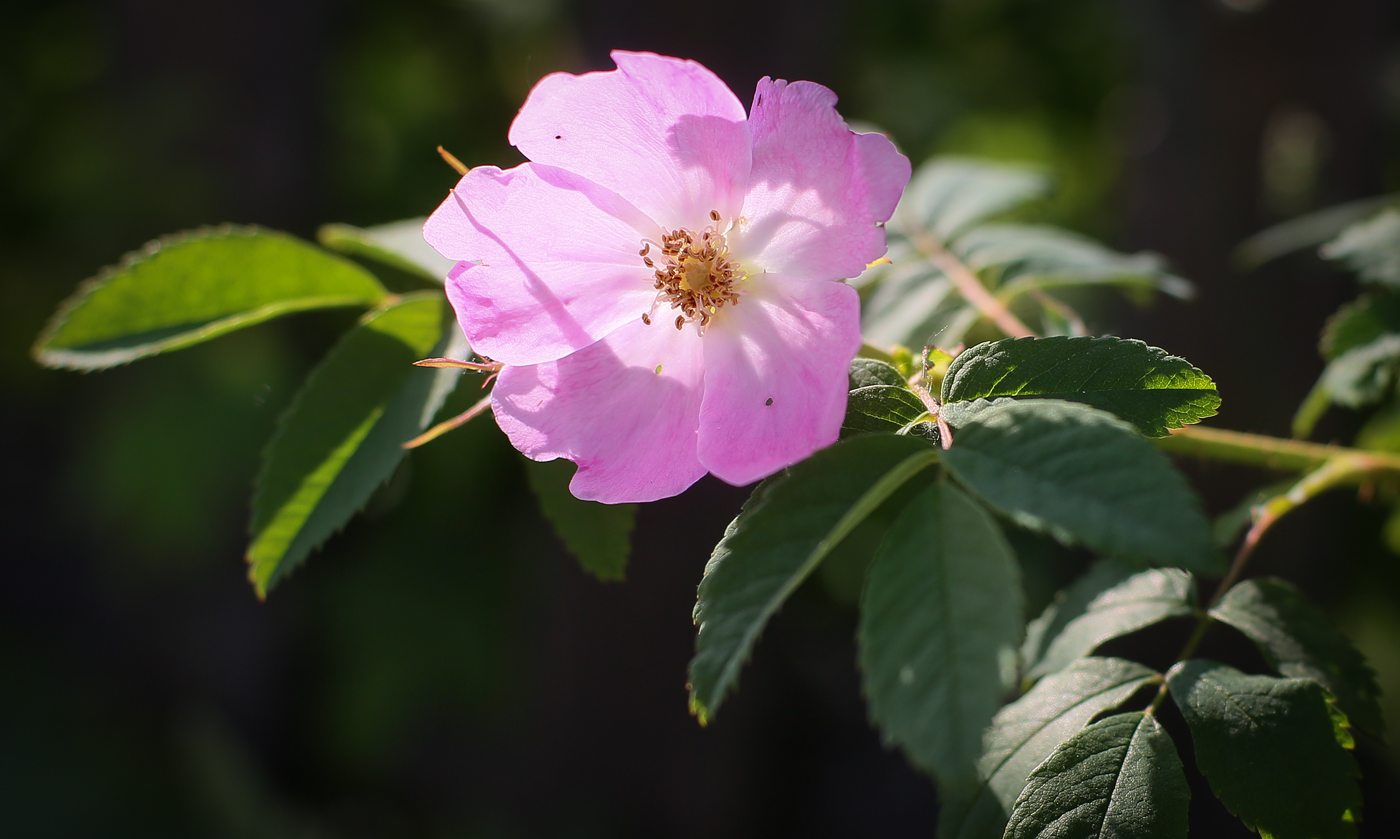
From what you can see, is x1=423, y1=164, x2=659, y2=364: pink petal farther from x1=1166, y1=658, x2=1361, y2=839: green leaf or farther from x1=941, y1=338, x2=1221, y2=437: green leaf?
x1=1166, y1=658, x2=1361, y2=839: green leaf

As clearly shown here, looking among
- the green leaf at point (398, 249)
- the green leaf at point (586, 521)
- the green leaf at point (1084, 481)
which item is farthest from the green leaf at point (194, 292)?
the green leaf at point (1084, 481)

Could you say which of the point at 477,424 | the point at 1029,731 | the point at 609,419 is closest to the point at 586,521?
the point at 609,419

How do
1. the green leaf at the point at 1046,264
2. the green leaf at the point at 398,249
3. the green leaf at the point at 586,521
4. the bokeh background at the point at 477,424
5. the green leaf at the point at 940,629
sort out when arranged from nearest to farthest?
the green leaf at the point at 940,629, the green leaf at the point at 586,521, the green leaf at the point at 398,249, the green leaf at the point at 1046,264, the bokeh background at the point at 477,424

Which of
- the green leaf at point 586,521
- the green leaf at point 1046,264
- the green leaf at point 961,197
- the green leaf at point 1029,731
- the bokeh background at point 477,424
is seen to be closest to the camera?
the green leaf at point 1029,731

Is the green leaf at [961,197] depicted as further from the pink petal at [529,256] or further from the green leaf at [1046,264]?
the pink petal at [529,256]

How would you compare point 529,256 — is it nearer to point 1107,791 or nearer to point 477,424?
point 1107,791

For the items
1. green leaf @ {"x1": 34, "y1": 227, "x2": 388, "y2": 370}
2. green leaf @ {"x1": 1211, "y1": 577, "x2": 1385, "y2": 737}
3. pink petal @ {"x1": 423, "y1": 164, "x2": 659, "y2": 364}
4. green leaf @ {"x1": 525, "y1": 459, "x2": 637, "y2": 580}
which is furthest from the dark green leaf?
green leaf @ {"x1": 34, "y1": 227, "x2": 388, "y2": 370}

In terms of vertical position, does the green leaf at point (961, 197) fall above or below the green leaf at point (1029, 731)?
above
